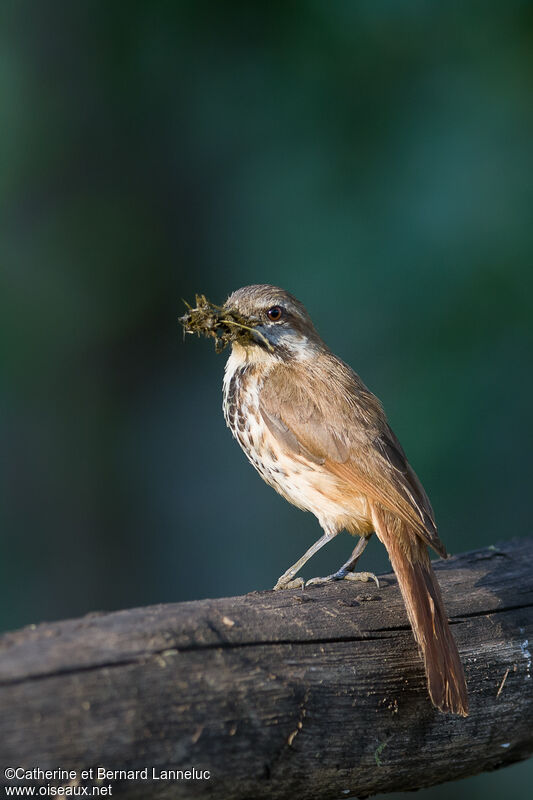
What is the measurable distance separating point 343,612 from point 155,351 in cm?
400

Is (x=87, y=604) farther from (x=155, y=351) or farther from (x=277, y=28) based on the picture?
(x=277, y=28)

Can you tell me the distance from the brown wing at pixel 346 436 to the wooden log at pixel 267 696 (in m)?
0.34

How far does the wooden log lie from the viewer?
201cm

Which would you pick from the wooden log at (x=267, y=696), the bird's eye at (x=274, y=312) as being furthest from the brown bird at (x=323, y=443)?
the wooden log at (x=267, y=696)

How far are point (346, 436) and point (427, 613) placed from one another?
0.80m

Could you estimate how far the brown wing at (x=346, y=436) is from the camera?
320 cm

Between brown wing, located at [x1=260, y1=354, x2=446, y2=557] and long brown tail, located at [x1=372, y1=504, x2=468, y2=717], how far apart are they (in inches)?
2.4

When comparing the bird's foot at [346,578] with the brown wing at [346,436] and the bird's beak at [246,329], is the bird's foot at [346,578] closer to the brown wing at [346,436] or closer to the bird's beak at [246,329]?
the brown wing at [346,436]

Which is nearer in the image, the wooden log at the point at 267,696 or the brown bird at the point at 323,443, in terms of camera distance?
the wooden log at the point at 267,696

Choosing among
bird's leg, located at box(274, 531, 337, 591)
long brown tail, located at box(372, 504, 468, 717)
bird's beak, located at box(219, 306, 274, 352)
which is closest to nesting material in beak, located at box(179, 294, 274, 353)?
bird's beak, located at box(219, 306, 274, 352)

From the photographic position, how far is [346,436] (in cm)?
335

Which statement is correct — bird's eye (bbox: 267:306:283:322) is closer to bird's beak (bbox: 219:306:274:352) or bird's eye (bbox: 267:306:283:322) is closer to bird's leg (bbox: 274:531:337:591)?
bird's beak (bbox: 219:306:274:352)

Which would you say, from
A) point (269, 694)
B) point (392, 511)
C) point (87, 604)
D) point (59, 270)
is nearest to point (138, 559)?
point (87, 604)

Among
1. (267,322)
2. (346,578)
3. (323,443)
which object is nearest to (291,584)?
(346,578)
